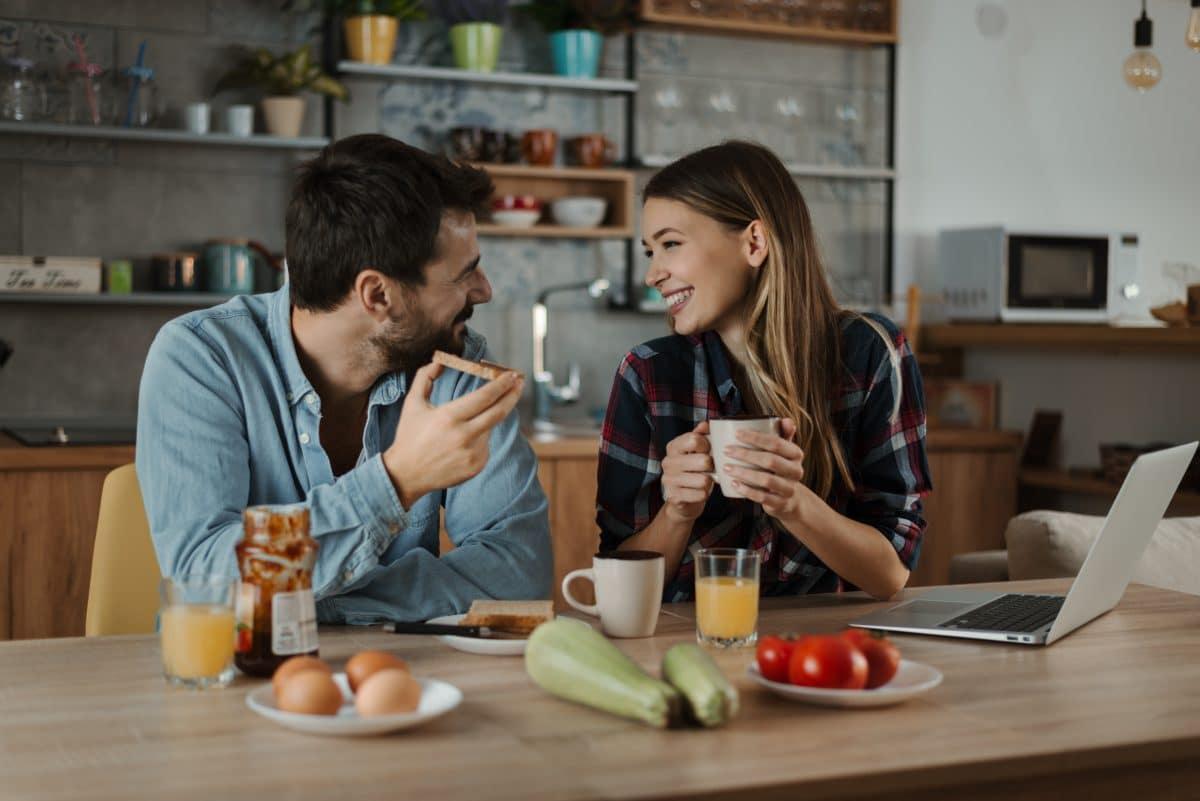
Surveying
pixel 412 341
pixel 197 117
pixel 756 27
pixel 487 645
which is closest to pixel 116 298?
pixel 197 117

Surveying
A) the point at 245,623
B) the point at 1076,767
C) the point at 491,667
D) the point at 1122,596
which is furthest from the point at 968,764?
the point at 1122,596

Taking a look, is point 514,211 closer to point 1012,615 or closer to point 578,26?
point 578,26

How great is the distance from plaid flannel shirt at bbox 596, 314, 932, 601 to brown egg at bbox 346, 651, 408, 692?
2.76ft

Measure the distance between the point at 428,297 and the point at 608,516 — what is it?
45 cm

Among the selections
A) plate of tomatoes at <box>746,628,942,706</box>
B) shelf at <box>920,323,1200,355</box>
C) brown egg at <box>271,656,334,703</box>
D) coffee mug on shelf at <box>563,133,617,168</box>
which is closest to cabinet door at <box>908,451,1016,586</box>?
shelf at <box>920,323,1200,355</box>

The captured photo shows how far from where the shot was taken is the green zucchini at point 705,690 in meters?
1.15

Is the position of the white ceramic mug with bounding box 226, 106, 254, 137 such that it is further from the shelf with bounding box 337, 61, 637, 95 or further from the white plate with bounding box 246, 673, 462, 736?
Result: the white plate with bounding box 246, 673, 462, 736

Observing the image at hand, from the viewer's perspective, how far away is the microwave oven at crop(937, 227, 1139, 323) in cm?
445

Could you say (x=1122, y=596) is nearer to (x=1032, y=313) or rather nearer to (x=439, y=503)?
(x=439, y=503)

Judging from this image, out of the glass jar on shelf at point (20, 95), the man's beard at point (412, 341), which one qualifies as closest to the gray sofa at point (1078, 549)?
the man's beard at point (412, 341)

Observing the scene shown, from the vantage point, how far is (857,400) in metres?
2.04

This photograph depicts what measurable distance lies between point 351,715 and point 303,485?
682mm

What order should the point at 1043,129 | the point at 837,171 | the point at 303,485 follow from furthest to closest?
the point at 1043,129 → the point at 837,171 → the point at 303,485

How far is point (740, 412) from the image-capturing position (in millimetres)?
2082
